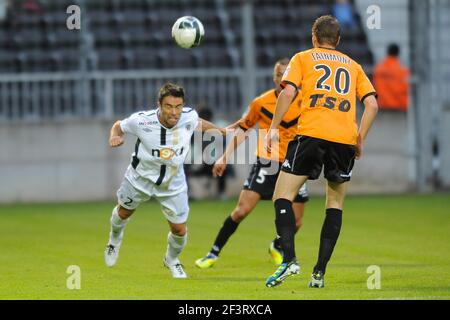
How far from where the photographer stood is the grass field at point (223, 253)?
9141 millimetres

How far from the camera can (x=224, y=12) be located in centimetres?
2406

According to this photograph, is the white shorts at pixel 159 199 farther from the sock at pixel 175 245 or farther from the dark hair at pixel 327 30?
the dark hair at pixel 327 30

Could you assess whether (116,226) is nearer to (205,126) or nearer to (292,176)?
(205,126)

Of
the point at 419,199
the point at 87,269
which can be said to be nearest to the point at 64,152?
the point at 419,199

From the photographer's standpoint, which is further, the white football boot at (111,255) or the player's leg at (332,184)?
the white football boot at (111,255)

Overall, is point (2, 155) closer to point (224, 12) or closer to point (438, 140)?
point (224, 12)

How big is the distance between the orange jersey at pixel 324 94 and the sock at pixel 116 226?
7.76ft

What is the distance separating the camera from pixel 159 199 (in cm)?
1048

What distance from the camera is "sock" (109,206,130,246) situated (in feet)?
35.4

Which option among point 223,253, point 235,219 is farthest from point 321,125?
point 223,253

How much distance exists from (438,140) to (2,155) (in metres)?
8.61

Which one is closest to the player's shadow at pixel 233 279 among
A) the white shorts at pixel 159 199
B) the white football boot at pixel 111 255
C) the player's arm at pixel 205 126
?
the white shorts at pixel 159 199

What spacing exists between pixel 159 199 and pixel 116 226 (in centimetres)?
67

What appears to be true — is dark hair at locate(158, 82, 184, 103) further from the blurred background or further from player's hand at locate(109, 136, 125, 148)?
the blurred background
